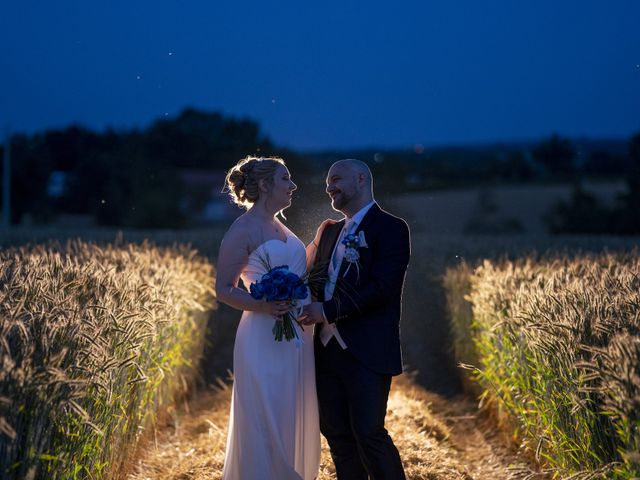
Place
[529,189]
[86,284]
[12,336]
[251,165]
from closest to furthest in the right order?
[12,336] < [251,165] < [86,284] < [529,189]

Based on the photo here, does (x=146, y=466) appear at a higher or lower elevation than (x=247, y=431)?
lower

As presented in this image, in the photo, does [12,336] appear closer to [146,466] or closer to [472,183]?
[146,466]

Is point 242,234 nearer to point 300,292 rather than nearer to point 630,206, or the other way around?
point 300,292

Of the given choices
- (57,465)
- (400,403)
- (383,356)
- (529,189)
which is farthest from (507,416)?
(529,189)

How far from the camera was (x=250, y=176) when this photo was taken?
17.5ft

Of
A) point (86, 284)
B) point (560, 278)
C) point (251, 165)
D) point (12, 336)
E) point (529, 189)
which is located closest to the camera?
point (12, 336)

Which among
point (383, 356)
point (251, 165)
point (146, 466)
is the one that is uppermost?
point (251, 165)

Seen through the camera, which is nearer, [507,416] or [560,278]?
[560,278]

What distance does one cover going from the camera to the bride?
200 inches

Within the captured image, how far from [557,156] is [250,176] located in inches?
2310

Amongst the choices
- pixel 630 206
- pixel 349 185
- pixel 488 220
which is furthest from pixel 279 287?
pixel 488 220

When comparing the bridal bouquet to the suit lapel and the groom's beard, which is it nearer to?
the suit lapel

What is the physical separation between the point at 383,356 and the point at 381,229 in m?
0.79

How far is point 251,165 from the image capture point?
5324 millimetres
